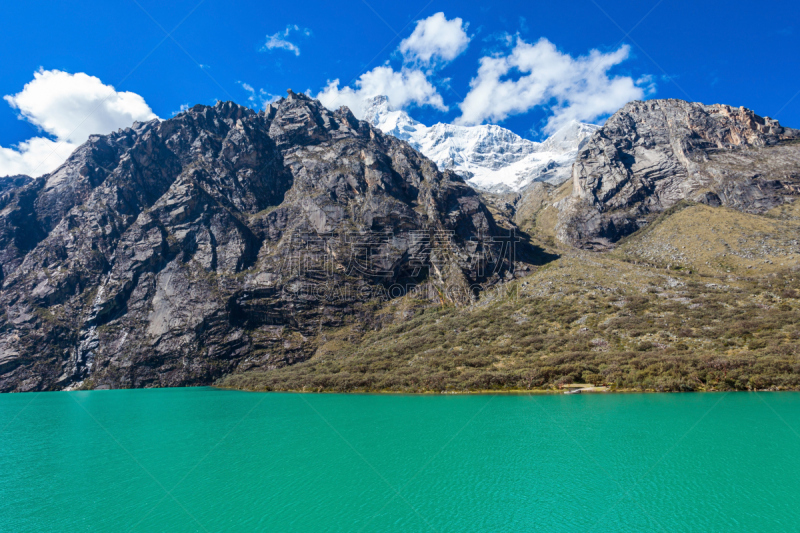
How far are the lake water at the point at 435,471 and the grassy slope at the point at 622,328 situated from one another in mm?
12588

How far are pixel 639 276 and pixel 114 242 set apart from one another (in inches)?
7118

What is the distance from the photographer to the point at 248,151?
16388 centimetres

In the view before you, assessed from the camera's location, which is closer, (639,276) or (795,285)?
(795,285)

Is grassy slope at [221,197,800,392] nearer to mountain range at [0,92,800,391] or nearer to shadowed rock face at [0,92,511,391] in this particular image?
mountain range at [0,92,800,391]

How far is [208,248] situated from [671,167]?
195532mm

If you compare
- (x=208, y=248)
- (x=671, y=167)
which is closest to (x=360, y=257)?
(x=208, y=248)

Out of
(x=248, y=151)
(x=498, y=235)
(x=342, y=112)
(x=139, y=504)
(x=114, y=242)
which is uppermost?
(x=342, y=112)

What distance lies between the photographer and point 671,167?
162875 mm

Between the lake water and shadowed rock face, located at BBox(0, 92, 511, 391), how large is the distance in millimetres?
78585

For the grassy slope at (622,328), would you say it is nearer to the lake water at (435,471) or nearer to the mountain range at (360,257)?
the mountain range at (360,257)

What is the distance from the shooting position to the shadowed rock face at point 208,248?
398 feet

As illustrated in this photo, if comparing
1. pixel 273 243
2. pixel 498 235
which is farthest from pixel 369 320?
pixel 498 235

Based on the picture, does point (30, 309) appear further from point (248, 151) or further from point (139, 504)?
point (139, 504)

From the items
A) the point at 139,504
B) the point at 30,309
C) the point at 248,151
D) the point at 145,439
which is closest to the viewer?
the point at 139,504
